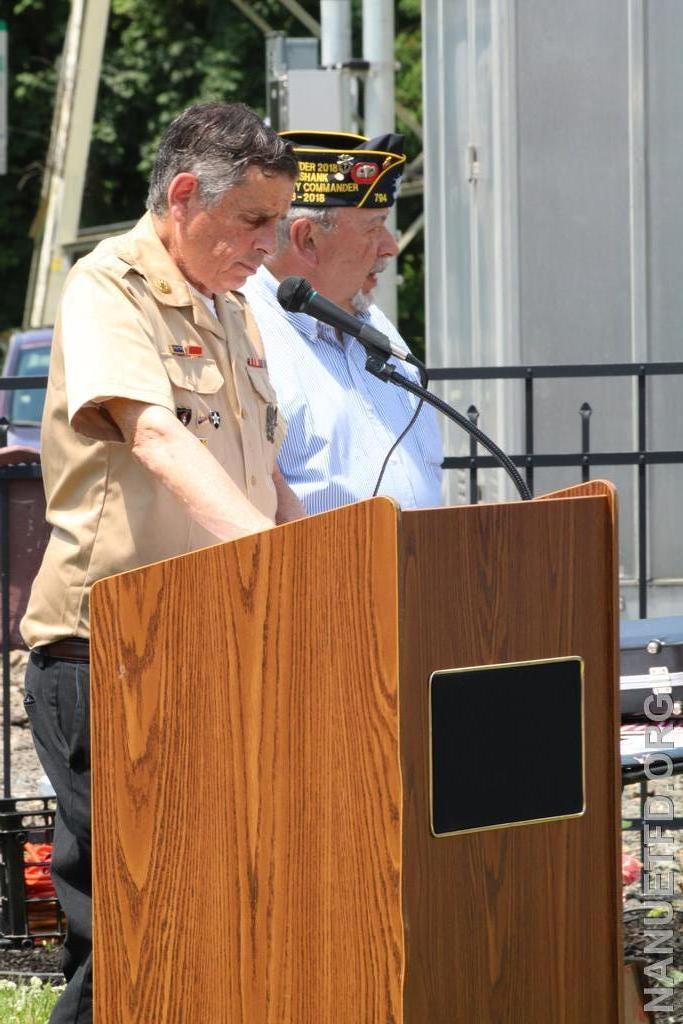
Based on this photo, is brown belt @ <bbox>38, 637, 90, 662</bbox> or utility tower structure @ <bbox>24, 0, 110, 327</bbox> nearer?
brown belt @ <bbox>38, 637, 90, 662</bbox>

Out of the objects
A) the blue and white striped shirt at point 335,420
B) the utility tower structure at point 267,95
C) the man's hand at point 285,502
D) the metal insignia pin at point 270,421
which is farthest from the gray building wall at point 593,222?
the utility tower structure at point 267,95

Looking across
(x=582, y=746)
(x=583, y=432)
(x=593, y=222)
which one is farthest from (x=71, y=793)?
(x=593, y=222)

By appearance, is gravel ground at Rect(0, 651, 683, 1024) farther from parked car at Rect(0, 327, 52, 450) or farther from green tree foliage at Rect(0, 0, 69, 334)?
green tree foliage at Rect(0, 0, 69, 334)

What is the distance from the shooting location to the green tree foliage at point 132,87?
2030cm

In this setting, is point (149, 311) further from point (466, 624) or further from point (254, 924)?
point (254, 924)

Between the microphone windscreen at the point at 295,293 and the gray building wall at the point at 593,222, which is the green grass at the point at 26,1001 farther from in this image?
the gray building wall at the point at 593,222

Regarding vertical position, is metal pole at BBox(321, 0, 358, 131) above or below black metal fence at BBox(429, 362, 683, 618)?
above

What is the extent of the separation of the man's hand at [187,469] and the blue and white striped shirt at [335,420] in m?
0.86

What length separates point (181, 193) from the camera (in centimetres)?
A: 246

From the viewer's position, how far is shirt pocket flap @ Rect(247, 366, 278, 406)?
2.64 metres

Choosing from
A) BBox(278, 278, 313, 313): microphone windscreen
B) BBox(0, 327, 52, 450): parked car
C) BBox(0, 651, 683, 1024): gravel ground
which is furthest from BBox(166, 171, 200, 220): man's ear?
BBox(0, 327, 52, 450): parked car

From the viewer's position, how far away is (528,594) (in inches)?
76.3

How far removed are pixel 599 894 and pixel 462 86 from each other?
546 cm

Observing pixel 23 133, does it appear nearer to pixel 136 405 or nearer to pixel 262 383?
pixel 262 383
